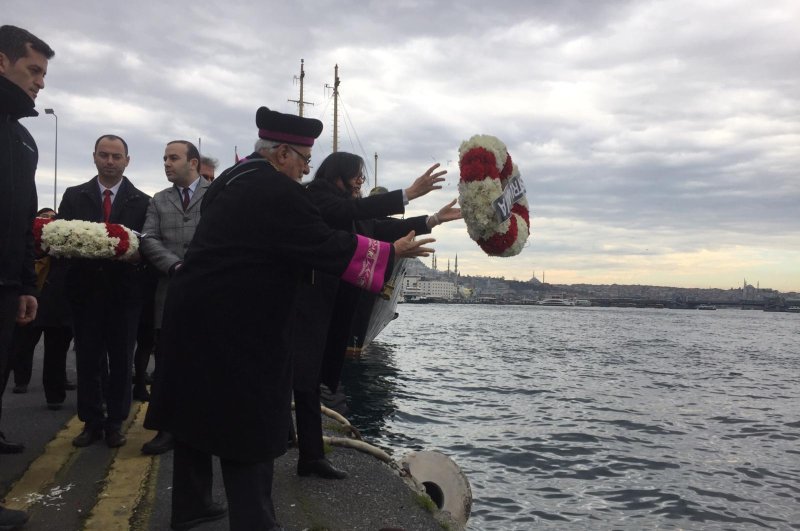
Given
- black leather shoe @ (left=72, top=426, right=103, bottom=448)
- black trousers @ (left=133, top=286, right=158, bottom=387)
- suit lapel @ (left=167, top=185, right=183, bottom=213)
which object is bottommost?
black leather shoe @ (left=72, top=426, right=103, bottom=448)

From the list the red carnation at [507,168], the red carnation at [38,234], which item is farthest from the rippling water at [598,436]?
the red carnation at [38,234]

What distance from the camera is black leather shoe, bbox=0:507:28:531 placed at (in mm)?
2879

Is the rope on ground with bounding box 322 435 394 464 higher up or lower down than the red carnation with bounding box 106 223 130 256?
lower down

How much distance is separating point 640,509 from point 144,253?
6599 mm

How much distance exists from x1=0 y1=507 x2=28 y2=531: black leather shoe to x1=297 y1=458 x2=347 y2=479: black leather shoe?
1548 mm

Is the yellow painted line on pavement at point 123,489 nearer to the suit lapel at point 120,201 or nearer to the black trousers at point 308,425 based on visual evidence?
the black trousers at point 308,425

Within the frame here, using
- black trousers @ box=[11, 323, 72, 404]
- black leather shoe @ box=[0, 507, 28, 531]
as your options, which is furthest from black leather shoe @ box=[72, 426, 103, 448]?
black trousers @ box=[11, 323, 72, 404]

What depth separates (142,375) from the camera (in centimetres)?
628

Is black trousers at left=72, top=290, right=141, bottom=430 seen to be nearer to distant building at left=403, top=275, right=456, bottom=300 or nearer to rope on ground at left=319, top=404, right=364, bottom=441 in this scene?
rope on ground at left=319, top=404, right=364, bottom=441

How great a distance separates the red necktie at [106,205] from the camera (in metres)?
4.96

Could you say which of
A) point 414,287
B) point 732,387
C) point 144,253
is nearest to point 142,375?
point 144,253

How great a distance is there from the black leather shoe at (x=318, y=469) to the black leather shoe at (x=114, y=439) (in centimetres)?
140

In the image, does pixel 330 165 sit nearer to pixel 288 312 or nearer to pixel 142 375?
pixel 288 312

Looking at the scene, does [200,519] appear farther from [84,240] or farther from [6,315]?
[84,240]
